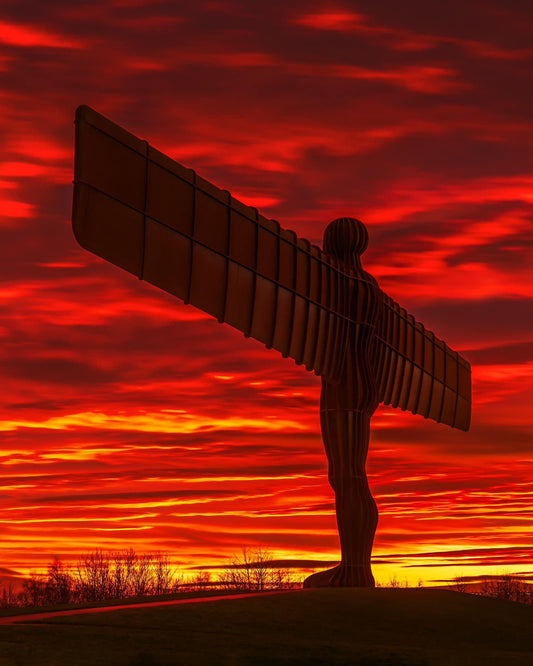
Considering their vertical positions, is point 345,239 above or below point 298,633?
above

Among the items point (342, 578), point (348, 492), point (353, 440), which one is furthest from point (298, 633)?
point (353, 440)

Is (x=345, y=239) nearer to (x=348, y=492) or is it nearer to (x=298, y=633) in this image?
(x=348, y=492)

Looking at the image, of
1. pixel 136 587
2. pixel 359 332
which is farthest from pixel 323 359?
pixel 136 587

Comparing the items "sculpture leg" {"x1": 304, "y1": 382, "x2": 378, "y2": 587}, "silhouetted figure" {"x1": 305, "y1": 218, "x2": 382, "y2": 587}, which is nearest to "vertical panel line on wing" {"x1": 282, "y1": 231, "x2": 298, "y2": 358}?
"silhouetted figure" {"x1": 305, "y1": 218, "x2": 382, "y2": 587}

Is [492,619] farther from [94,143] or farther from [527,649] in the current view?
[94,143]

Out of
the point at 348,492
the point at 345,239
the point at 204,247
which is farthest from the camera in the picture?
the point at 345,239

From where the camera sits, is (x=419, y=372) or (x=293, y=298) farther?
(x=419, y=372)

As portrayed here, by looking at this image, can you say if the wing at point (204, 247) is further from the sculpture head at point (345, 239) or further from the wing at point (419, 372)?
the wing at point (419, 372)

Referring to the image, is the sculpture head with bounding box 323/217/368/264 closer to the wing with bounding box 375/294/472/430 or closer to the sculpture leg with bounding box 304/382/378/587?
the wing with bounding box 375/294/472/430

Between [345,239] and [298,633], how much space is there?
1064 centimetres

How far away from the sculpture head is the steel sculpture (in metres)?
0.02

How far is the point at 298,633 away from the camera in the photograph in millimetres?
16125

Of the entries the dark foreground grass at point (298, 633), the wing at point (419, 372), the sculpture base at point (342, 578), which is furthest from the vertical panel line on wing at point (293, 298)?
the dark foreground grass at point (298, 633)

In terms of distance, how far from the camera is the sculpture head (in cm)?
2383
